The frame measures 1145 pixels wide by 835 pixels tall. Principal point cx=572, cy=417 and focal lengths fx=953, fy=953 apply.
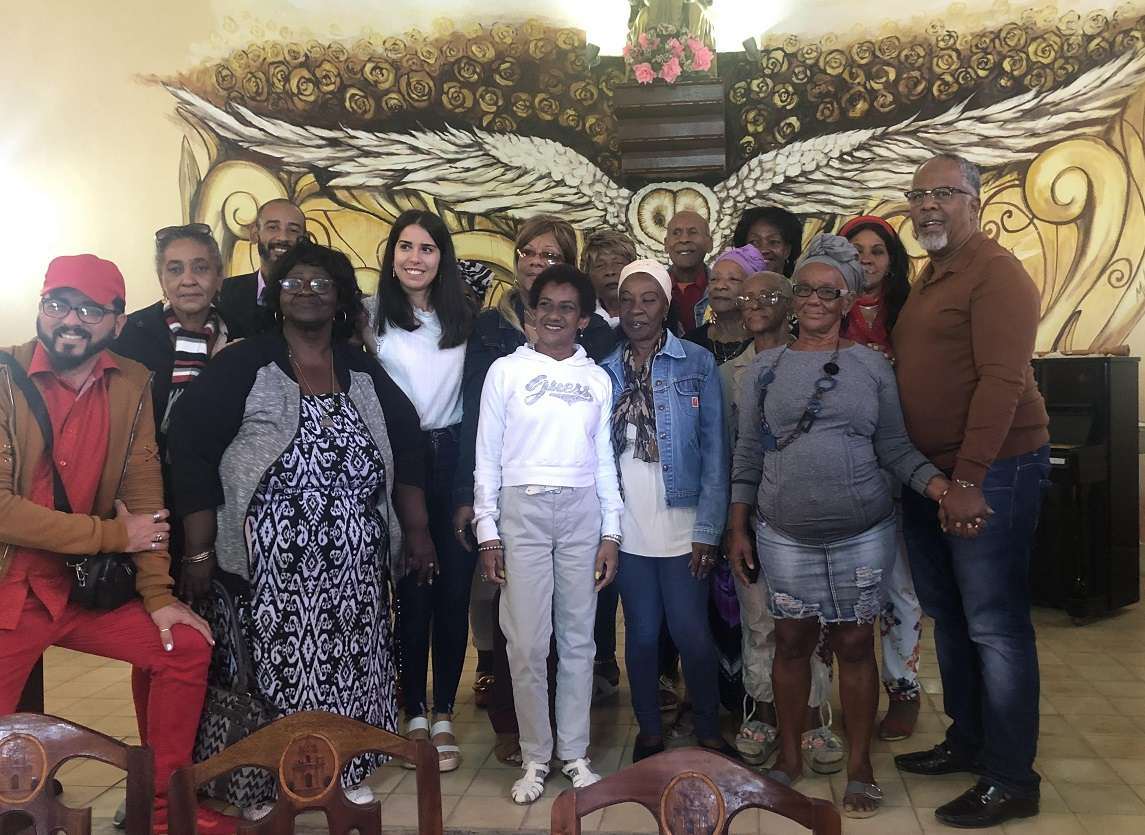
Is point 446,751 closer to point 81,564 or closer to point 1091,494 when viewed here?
point 81,564

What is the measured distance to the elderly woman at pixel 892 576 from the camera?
10.5 feet

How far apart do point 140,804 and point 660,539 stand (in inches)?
66.7

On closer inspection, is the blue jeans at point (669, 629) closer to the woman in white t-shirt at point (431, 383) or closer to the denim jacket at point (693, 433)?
the denim jacket at point (693, 433)

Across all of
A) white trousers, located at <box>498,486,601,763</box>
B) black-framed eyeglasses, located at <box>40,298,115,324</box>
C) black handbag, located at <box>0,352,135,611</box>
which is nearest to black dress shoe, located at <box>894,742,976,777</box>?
white trousers, located at <box>498,486,601,763</box>

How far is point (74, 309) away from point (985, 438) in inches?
95.4

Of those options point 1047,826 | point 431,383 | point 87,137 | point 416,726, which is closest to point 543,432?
point 431,383

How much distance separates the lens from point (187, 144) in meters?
5.52

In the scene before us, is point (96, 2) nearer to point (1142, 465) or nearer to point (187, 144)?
point (187, 144)

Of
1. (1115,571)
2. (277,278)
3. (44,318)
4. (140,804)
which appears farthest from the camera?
(1115,571)

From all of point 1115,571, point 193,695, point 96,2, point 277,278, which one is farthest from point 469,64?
point 1115,571

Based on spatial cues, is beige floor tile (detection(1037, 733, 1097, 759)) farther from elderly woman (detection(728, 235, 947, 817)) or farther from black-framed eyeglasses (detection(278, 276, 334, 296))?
black-framed eyeglasses (detection(278, 276, 334, 296))

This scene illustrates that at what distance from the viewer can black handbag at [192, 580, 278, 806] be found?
2648 mm

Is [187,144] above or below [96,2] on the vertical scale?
below

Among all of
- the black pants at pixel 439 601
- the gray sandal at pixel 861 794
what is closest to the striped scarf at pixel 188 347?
the black pants at pixel 439 601
